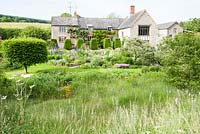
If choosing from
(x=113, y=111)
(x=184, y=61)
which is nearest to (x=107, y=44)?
(x=184, y=61)

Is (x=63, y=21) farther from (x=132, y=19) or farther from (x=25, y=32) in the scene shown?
(x=132, y=19)

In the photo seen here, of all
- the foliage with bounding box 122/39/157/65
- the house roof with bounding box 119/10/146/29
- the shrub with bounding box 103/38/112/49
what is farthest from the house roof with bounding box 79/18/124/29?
the foliage with bounding box 122/39/157/65

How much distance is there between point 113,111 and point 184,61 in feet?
10.4

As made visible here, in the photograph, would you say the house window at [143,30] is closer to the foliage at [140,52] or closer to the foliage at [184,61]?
the foliage at [140,52]

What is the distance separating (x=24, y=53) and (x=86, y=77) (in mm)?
5322

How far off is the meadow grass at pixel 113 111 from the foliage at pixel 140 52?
23.5 ft

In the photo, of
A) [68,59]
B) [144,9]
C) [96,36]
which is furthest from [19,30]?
[68,59]

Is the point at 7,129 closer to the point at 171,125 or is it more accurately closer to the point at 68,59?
the point at 171,125

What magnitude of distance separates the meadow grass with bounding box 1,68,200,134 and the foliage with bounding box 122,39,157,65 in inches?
282

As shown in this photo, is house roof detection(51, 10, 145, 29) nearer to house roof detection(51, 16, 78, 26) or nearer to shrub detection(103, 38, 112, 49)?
house roof detection(51, 16, 78, 26)

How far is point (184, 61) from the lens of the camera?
7598 millimetres

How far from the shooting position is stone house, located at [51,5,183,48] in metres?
32.0

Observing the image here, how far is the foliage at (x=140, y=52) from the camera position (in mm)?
16953

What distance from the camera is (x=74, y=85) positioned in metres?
8.57
